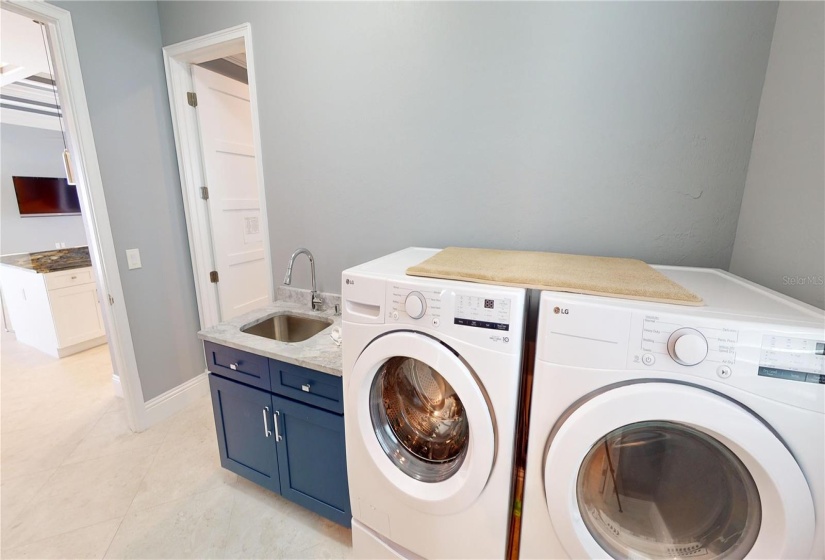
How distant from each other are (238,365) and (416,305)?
98cm

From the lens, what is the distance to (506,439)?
0.92 meters

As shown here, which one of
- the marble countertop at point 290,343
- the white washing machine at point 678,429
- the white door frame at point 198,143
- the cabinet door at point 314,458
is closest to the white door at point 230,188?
the white door frame at point 198,143

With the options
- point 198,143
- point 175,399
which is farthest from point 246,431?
point 198,143

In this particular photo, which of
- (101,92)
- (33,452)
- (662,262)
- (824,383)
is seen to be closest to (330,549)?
(824,383)

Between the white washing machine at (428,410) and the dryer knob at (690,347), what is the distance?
1.09 feet

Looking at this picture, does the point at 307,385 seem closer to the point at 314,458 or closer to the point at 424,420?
the point at 314,458

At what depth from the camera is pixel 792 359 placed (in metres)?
0.66

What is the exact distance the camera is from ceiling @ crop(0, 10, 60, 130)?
2.11 metres

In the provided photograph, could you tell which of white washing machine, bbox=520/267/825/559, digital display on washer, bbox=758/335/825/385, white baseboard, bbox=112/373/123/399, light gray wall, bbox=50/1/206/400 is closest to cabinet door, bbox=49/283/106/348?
white baseboard, bbox=112/373/123/399

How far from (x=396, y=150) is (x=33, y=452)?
8.88 ft

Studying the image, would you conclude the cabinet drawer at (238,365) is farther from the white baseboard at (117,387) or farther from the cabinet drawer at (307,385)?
the white baseboard at (117,387)

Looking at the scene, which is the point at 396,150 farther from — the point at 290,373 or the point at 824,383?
the point at 824,383

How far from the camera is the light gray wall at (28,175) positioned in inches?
152

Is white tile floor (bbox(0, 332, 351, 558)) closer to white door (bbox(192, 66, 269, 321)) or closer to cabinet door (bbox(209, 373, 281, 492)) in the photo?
cabinet door (bbox(209, 373, 281, 492))
